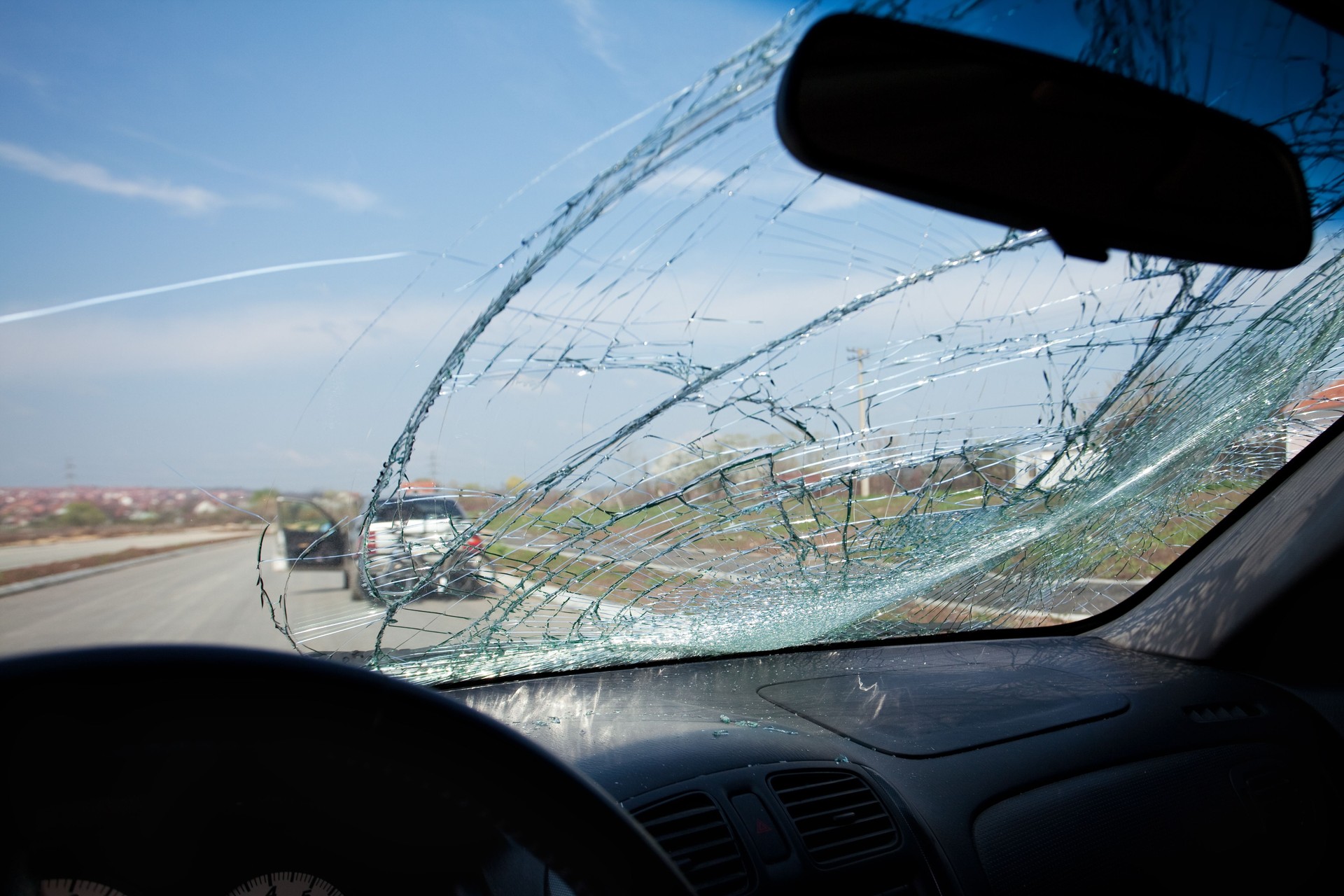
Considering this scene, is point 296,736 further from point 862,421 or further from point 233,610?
point 862,421

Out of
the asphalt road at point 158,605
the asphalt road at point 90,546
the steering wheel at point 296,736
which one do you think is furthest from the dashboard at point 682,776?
the asphalt road at point 90,546

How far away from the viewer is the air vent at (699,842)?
6.20 ft

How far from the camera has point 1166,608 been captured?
3.25 metres

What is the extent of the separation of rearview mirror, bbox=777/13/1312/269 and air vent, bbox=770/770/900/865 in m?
1.38

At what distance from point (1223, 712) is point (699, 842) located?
2016 millimetres

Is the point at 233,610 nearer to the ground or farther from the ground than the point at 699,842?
farther from the ground

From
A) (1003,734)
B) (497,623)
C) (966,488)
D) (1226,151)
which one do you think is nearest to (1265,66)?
(1226,151)

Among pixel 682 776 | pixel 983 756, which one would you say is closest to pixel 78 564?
pixel 682 776

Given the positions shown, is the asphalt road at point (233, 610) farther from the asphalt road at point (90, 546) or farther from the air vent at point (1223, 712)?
the air vent at point (1223, 712)

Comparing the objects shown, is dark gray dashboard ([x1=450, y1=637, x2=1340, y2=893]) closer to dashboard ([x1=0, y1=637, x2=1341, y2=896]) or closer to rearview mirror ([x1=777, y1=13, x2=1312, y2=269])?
dashboard ([x1=0, y1=637, x2=1341, y2=896])

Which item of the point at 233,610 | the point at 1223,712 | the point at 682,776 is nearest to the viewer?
the point at 233,610

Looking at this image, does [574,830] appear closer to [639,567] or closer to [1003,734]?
[639,567]

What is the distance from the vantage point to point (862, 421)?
8.28ft

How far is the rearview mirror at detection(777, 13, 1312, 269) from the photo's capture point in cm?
150
